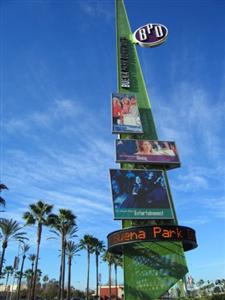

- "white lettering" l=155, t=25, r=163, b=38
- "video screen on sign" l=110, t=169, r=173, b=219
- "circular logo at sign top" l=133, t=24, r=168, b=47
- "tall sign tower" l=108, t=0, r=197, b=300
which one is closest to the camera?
"tall sign tower" l=108, t=0, r=197, b=300

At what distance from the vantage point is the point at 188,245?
32.5m

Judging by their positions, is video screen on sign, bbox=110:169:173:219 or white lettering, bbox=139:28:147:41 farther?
white lettering, bbox=139:28:147:41

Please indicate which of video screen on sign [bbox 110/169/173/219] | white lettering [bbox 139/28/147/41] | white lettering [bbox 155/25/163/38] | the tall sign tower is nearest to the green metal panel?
the tall sign tower

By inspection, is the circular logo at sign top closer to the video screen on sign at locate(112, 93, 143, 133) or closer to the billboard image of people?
the video screen on sign at locate(112, 93, 143, 133)

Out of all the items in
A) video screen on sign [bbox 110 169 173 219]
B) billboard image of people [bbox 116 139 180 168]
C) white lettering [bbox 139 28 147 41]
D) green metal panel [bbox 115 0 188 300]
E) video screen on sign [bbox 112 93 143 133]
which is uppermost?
white lettering [bbox 139 28 147 41]

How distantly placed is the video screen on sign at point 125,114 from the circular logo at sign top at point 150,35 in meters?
10.3

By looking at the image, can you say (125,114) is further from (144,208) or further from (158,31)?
(158,31)

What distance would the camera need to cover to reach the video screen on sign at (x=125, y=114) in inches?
1484

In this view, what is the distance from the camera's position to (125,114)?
39062 mm

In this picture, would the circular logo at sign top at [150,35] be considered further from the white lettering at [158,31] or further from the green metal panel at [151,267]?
the green metal panel at [151,267]

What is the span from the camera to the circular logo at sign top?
152 ft

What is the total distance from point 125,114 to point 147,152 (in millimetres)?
6016

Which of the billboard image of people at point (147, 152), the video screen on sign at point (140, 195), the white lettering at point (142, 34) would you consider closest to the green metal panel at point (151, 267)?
the video screen on sign at point (140, 195)

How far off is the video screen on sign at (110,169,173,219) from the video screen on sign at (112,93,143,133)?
19.5 feet
